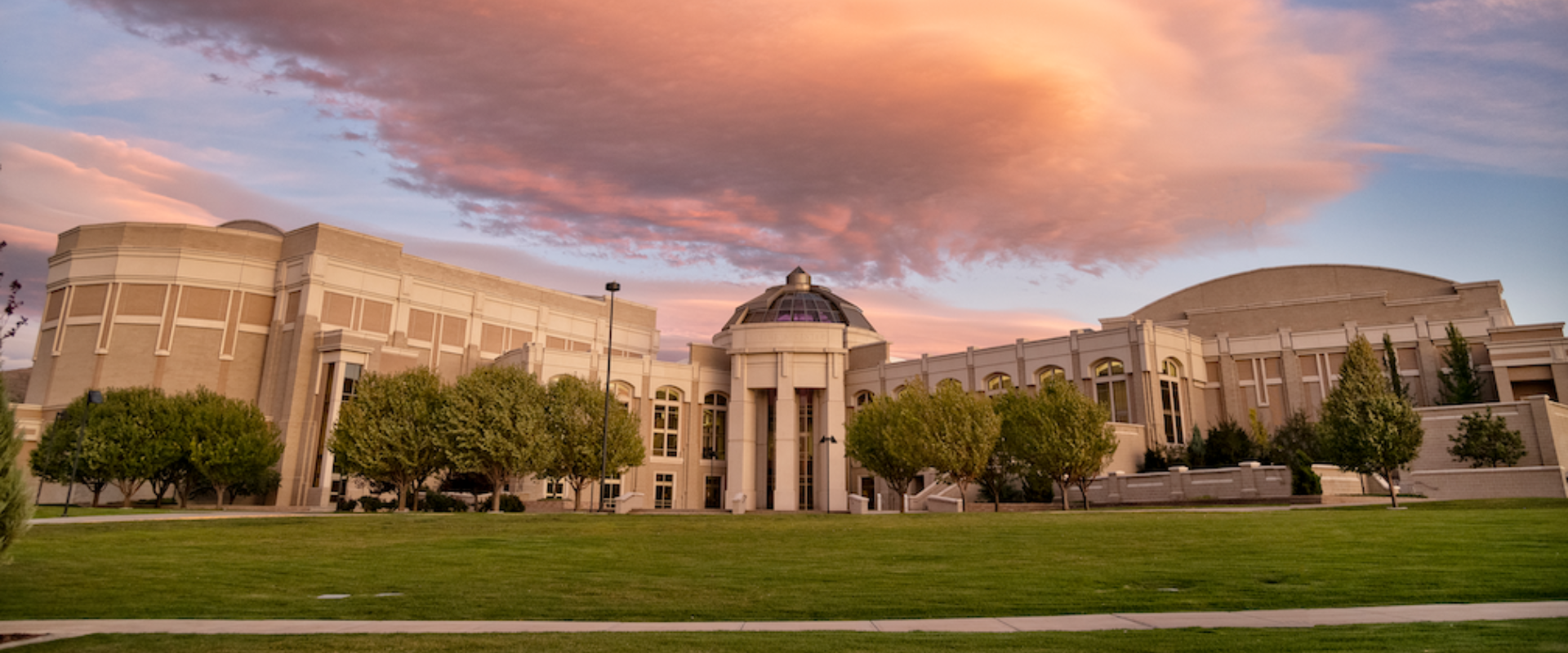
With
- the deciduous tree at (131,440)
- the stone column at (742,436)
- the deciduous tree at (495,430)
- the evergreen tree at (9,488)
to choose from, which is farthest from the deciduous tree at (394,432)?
the evergreen tree at (9,488)

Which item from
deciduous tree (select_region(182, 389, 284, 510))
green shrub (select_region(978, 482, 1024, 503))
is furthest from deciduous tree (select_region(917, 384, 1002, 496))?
deciduous tree (select_region(182, 389, 284, 510))

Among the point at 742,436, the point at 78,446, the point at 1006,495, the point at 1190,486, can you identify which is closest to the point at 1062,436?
the point at 1190,486

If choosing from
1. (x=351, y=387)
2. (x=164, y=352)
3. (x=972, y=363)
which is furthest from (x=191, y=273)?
(x=972, y=363)

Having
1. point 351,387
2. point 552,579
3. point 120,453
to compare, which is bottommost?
point 552,579


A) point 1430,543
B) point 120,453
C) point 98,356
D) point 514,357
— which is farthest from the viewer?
point 514,357

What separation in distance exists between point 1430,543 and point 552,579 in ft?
60.6

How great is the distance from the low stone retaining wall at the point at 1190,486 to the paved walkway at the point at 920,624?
32888 millimetres

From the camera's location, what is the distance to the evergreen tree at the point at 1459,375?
55844 mm

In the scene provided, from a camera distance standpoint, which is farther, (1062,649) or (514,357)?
(514,357)

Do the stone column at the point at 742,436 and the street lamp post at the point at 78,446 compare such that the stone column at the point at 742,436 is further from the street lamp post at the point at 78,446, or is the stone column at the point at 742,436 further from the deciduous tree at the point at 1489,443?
the deciduous tree at the point at 1489,443

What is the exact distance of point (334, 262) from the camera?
2534 inches

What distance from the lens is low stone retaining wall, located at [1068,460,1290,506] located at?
138 ft

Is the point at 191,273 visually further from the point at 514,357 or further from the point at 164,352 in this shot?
the point at 514,357

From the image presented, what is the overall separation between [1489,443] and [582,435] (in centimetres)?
4641
